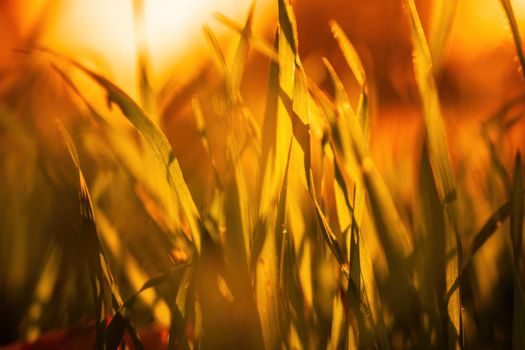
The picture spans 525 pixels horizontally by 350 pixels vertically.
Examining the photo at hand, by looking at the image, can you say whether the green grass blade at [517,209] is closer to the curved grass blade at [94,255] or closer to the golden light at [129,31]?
the curved grass blade at [94,255]

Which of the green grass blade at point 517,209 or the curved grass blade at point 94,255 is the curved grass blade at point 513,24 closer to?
the green grass blade at point 517,209

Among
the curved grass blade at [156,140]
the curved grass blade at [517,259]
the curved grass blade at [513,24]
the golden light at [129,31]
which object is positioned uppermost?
the golden light at [129,31]

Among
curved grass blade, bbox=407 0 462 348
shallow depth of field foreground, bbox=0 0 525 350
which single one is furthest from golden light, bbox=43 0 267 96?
curved grass blade, bbox=407 0 462 348

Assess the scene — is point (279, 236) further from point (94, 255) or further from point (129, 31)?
point (129, 31)

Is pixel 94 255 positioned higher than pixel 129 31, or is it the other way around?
pixel 129 31

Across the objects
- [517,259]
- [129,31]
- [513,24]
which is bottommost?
[517,259]

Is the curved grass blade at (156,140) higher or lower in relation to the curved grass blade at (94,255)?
higher

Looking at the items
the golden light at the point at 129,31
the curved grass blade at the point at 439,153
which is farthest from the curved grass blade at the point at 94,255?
the golden light at the point at 129,31

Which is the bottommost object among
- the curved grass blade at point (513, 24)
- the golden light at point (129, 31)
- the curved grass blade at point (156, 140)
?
the curved grass blade at point (156, 140)

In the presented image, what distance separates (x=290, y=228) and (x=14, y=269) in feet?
1.12

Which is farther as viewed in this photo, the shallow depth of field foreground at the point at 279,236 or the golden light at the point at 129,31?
the golden light at the point at 129,31

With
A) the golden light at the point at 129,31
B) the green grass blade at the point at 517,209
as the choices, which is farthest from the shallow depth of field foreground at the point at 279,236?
the golden light at the point at 129,31

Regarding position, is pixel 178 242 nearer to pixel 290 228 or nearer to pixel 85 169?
pixel 290 228

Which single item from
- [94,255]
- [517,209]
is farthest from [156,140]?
[517,209]
